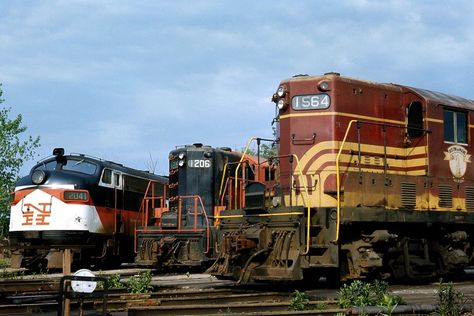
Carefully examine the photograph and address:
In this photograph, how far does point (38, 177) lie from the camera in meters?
15.1

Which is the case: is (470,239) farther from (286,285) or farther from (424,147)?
(286,285)

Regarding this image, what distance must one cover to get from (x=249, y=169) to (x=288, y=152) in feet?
10.2

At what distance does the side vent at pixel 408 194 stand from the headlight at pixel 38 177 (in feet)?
28.9

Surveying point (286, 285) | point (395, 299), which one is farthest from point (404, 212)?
point (395, 299)

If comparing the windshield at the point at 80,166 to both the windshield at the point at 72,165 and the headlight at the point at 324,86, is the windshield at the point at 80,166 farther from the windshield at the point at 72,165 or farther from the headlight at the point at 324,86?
the headlight at the point at 324,86

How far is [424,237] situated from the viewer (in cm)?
1129

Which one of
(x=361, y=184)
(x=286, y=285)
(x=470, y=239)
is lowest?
Answer: (x=286, y=285)

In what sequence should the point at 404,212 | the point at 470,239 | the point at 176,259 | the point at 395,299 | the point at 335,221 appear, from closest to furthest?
the point at 395,299 → the point at 335,221 → the point at 404,212 → the point at 470,239 → the point at 176,259

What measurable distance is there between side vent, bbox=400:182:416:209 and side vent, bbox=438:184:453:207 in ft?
2.42

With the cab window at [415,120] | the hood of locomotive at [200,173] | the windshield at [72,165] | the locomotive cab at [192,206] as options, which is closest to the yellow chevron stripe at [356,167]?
the cab window at [415,120]

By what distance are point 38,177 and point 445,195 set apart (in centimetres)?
956

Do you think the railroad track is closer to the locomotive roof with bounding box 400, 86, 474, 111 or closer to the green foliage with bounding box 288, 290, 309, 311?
the green foliage with bounding box 288, 290, 309, 311

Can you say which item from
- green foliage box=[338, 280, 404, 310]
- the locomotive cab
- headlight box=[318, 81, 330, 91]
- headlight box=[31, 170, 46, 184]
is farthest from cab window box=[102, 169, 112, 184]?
green foliage box=[338, 280, 404, 310]

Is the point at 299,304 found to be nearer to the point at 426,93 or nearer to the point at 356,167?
the point at 356,167
